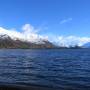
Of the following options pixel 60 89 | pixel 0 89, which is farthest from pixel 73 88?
pixel 0 89

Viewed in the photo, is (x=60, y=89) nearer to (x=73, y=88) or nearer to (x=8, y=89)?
(x=73, y=88)

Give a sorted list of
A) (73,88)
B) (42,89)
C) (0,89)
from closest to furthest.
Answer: (0,89) < (42,89) < (73,88)

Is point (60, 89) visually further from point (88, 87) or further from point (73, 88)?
point (88, 87)

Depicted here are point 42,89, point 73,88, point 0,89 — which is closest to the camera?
point 0,89

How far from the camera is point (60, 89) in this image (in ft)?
99.4

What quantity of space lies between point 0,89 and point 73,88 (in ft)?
30.0

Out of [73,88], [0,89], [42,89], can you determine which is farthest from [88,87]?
[0,89]

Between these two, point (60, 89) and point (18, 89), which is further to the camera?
point (60, 89)

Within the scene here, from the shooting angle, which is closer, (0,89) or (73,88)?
(0,89)

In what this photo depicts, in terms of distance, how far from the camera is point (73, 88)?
31.2m

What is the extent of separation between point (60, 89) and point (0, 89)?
23.9 feet

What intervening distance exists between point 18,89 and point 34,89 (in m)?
2.07

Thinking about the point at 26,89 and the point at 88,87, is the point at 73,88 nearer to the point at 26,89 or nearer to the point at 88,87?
the point at 88,87

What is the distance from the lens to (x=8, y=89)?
2747 cm
